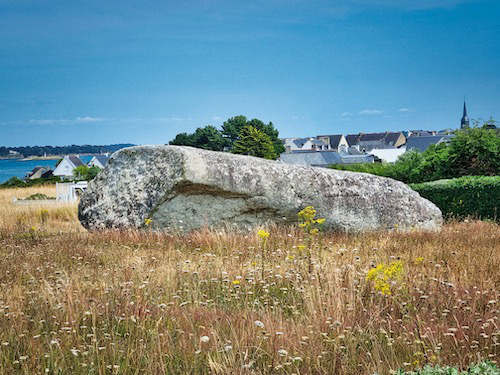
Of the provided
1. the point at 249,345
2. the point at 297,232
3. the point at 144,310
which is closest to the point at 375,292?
the point at 249,345

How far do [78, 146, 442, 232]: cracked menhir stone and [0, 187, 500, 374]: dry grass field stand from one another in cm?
241

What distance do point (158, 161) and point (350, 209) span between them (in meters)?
4.23

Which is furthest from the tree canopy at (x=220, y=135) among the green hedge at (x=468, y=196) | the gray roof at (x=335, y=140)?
the gray roof at (x=335, y=140)

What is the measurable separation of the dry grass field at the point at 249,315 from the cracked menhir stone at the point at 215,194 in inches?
94.9

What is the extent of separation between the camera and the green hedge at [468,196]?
13.0 meters

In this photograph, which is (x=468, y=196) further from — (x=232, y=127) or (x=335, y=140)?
(x=335, y=140)

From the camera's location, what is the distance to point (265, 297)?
5.46 metres

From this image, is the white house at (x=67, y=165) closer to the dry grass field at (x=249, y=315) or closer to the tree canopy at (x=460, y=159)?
the tree canopy at (x=460, y=159)

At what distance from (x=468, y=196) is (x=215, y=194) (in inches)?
280

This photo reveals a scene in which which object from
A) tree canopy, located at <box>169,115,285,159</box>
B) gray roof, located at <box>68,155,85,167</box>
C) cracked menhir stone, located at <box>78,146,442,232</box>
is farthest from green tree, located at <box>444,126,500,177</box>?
gray roof, located at <box>68,155,85,167</box>

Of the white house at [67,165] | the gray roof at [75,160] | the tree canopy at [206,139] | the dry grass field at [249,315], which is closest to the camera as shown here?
the dry grass field at [249,315]

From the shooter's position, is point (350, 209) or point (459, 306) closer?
point (459, 306)

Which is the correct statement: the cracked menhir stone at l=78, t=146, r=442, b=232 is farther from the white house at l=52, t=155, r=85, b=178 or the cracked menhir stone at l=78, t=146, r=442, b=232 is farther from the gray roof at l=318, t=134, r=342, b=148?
the gray roof at l=318, t=134, r=342, b=148

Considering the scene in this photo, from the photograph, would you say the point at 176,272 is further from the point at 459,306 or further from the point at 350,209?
the point at 350,209
